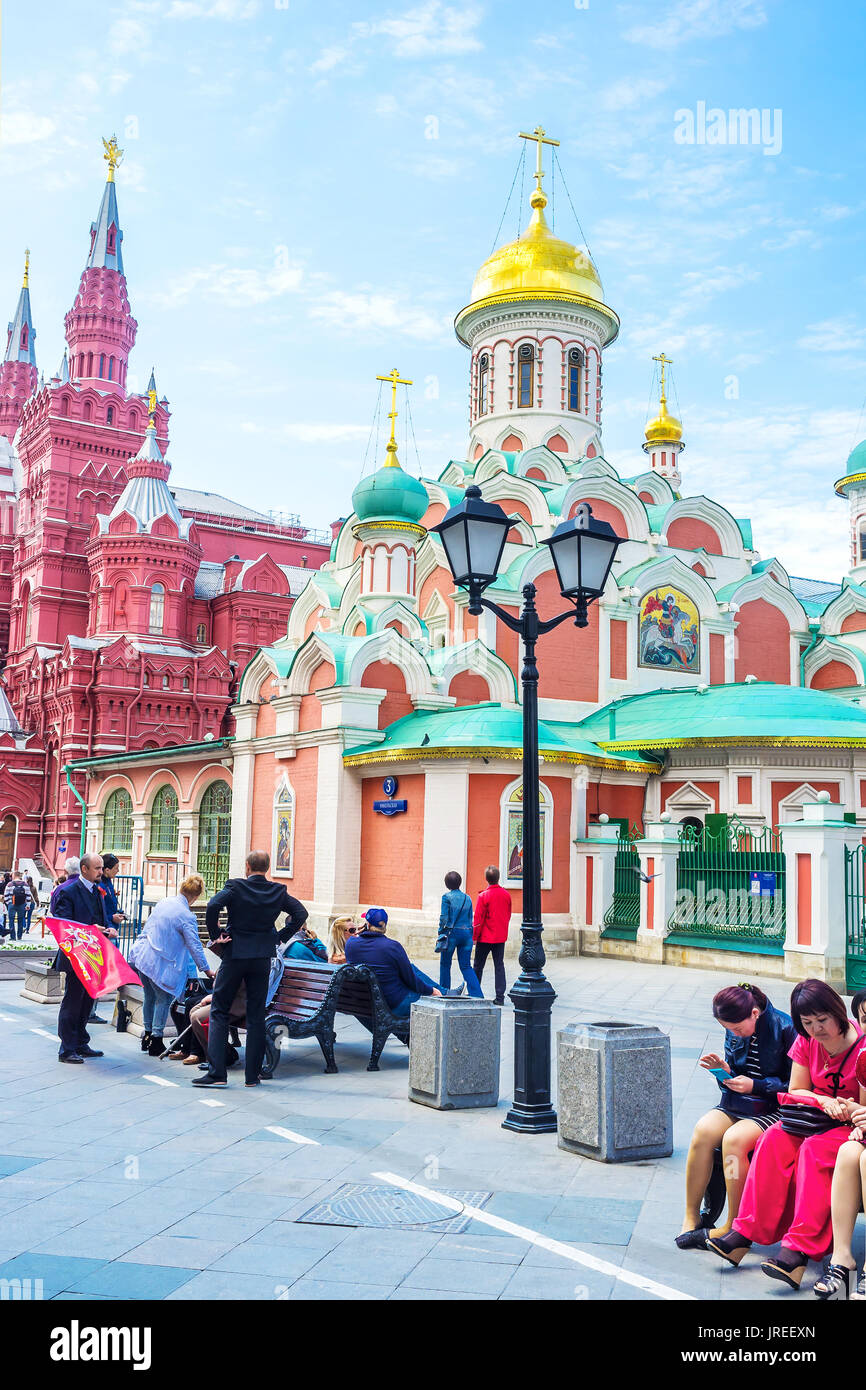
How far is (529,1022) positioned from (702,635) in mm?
18496

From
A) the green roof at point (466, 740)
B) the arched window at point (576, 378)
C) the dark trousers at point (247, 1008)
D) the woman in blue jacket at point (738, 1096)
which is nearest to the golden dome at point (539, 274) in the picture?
the arched window at point (576, 378)

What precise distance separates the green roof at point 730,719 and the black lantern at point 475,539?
494 inches

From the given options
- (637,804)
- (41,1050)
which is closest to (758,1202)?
(41,1050)

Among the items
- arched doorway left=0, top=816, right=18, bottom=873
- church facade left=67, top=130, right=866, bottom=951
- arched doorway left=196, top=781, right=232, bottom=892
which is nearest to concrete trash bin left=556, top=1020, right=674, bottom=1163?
church facade left=67, top=130, right=866, bottom=951

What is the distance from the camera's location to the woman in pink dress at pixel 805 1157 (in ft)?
14.3

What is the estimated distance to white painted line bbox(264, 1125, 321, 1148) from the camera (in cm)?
641

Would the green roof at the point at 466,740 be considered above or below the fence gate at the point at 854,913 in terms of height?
above

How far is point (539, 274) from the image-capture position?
2706 cm

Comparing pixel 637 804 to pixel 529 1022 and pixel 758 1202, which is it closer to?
pixel 529 1022

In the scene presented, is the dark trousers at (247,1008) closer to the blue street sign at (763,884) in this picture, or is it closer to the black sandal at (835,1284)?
the black sandal at (835,1284)

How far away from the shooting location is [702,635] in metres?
24.4

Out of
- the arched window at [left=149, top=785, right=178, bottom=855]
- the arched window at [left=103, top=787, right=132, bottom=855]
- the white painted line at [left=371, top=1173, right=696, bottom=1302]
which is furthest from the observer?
the arched window at [left=103, top=787, right=132, bottom=855]

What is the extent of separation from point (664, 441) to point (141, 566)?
19.3 metres

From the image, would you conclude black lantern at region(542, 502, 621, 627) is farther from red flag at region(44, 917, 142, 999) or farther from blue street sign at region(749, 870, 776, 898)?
blue street sign at region(749, 870, 776, 898)
